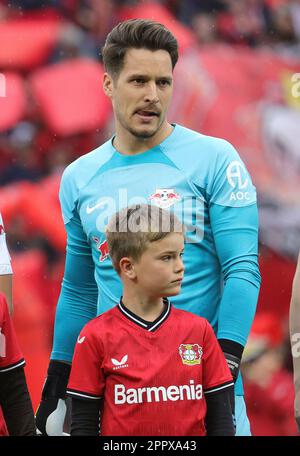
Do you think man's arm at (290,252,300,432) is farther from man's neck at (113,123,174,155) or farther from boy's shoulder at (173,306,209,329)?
man's neck at (113,123,174,155)

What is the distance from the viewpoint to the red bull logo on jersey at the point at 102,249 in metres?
2.68

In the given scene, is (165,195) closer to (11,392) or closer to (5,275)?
(5,275)

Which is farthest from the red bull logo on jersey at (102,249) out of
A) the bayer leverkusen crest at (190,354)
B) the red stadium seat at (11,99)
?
the red stadium seat at (11,99)

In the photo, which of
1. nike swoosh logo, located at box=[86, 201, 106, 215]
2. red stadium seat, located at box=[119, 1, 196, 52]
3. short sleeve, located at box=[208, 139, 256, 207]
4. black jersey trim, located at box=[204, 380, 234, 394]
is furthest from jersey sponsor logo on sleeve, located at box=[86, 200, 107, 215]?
red stadium seat, located at box=[119, 1, 196, 52]

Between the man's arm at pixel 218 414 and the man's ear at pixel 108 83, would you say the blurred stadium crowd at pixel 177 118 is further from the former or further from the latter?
the man's arm at pixel 218 414

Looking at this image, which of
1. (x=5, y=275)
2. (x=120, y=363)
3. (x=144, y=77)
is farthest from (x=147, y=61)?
(x=120, y=363)

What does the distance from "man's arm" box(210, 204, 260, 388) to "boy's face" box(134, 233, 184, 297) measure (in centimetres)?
24

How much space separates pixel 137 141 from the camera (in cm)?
275

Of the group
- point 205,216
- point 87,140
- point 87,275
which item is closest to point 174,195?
point 205,216

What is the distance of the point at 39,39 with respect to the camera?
440cm

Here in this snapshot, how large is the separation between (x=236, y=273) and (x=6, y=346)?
1.93ft

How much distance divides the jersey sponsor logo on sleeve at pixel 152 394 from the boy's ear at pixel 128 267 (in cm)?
26

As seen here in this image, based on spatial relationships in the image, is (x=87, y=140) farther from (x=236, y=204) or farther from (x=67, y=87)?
(x=236, y=204)

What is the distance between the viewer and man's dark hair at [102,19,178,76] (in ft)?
8.73
